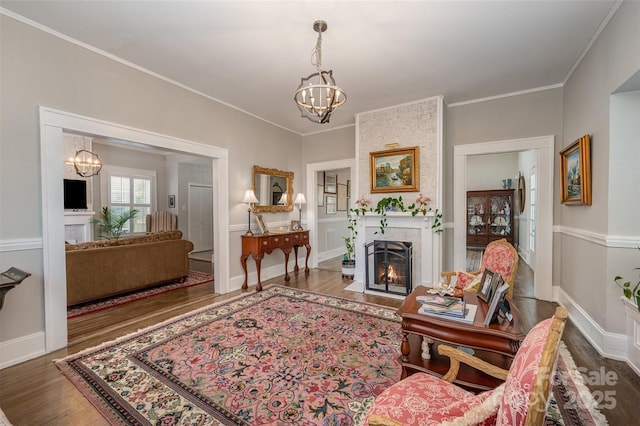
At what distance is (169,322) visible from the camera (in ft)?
10.2

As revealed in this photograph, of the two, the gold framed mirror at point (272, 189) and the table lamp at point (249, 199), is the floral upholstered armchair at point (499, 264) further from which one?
the gold framed mirror at point (272, 189)

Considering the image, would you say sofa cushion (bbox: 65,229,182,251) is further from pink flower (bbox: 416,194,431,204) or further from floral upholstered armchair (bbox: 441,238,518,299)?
floral upholstered armchair (bbox: 441,238,518,299)

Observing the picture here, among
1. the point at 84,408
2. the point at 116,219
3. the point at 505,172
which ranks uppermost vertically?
the point at 505,172

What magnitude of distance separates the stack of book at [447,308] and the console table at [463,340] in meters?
0.03

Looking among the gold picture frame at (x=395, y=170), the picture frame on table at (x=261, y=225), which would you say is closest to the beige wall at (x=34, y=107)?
the picture frame on table at (x=261, y=225)

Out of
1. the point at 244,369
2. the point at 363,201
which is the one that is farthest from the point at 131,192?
the point at 244,369

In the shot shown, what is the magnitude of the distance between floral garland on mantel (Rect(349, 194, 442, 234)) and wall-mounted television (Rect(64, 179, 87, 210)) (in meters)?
5.90

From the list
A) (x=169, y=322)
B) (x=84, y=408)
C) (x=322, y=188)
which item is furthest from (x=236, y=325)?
(x=322, y=188)

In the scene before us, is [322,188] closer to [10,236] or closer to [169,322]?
[169,322]

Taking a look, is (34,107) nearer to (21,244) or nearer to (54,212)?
(54,212)

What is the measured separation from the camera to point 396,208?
436 cm

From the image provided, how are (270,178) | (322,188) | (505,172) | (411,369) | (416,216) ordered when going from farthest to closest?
(505,172) < (322,188) < (270,178) < (416,216) < (411,369)

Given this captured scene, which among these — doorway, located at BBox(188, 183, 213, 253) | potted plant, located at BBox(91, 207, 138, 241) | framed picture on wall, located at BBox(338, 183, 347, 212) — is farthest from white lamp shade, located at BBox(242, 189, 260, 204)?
doorway, located at BBox(188, 183, 213, 253)

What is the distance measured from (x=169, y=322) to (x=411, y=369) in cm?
259
